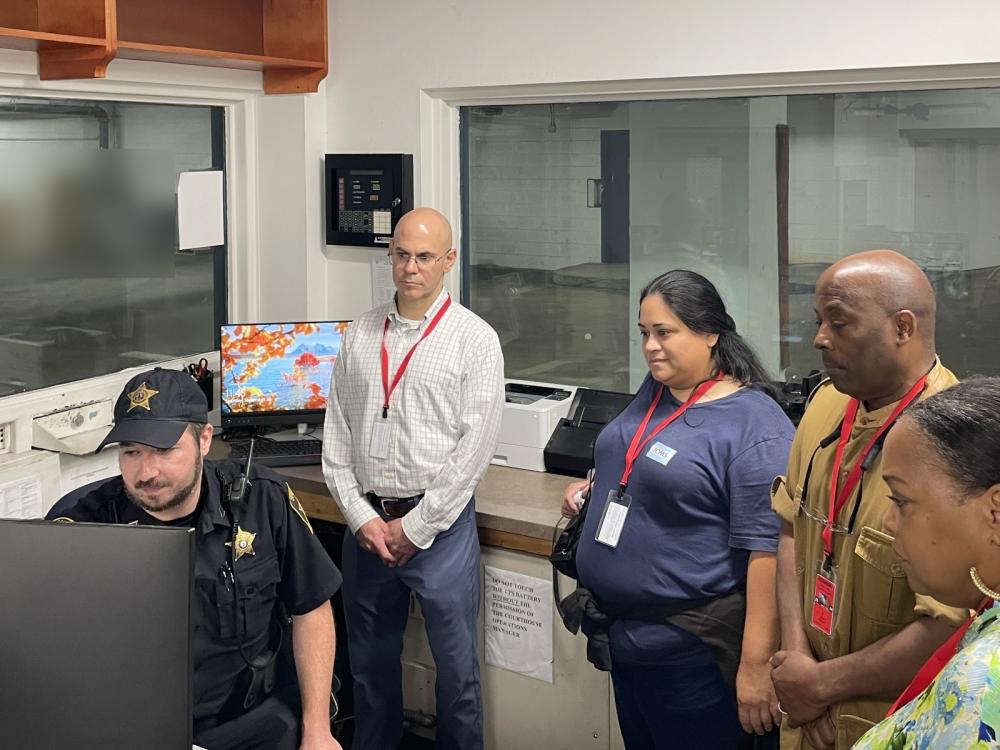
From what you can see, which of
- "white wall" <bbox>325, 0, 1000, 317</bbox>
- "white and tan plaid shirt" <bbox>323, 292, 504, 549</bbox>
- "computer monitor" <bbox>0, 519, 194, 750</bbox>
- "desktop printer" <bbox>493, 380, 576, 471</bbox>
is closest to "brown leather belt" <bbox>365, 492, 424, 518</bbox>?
"white and tan plaid shirt" <bbox>323, 292, 504, 549</bbox>

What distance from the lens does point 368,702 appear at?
3.23 metres

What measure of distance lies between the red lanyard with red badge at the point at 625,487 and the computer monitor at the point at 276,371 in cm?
141

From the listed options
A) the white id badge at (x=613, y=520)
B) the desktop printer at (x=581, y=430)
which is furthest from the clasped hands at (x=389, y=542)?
the white id badge at (x=613, y=520)

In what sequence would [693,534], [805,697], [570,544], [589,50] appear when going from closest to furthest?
1. [805,697]
2. [693,534]
3. [570,544]
4. [589,50]

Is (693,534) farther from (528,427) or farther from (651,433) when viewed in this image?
(528,427)

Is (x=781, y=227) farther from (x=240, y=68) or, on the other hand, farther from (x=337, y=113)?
(x=240, y=68)

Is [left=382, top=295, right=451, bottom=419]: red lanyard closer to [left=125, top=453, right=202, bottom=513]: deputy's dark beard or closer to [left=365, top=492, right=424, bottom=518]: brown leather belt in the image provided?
[left=365, top=492, right=424, bottom=518]: brown leather belt

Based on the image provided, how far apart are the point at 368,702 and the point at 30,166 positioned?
182 centimetres

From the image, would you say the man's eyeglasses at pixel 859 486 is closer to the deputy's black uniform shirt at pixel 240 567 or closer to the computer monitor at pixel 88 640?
the deputy's black uniform shirt at pixel 240 567

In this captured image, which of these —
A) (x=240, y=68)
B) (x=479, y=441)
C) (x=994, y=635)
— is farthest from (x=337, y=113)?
(x=994, y=635)

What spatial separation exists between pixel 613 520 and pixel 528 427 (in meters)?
0.95

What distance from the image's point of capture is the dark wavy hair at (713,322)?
2.48m

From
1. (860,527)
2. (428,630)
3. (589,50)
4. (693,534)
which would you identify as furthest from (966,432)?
(589,50)

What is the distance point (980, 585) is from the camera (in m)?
1.32
